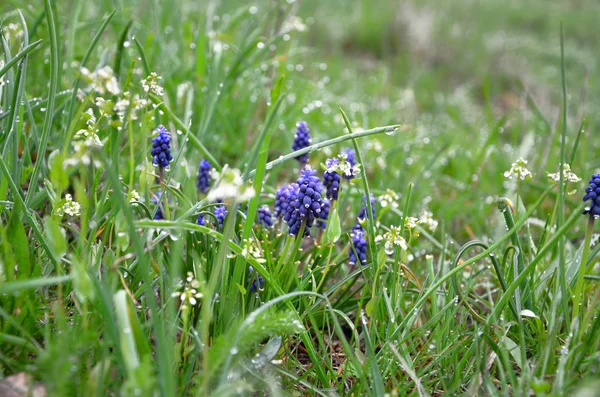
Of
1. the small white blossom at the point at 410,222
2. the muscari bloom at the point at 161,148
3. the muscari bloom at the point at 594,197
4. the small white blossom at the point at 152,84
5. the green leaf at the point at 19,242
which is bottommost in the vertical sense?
the small white blossom at the point at 410,222

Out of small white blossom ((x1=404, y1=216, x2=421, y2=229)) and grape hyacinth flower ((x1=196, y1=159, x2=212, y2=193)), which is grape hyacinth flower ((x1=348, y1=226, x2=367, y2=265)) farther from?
grape hyacinth flower ((x1=196, y1=159, x2=212, y2=193))

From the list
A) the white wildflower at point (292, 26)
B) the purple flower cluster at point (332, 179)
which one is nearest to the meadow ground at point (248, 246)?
the purple flower cluster at point (332, 179)

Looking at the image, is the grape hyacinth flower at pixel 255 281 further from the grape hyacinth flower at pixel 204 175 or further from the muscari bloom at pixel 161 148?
the grape hyacinth flower at pixel 204 175

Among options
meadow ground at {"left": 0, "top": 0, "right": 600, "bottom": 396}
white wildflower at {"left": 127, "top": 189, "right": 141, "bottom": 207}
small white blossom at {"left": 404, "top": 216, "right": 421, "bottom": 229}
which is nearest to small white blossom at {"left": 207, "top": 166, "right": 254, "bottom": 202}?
meadow ground at {"left": 0, "top": 0, "right": 600, "bottom": 396}

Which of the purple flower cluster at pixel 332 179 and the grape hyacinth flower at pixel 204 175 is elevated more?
the purple flower cluster at pixel 332 179

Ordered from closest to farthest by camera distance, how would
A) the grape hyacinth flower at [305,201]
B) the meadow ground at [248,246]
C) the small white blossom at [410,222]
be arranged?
the meadow ground at [248,246]
the grape hyacinth flower at [305,201]
the small white blossom at [410,222]

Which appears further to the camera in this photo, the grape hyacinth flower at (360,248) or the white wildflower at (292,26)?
the white wildflower at (292,26)

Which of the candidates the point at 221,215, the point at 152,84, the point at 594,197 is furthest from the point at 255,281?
the point at 594,197

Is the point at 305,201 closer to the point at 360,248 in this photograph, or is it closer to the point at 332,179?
the point at 332,179
